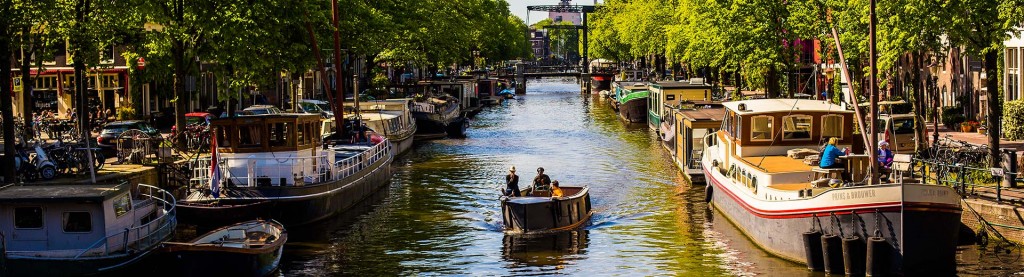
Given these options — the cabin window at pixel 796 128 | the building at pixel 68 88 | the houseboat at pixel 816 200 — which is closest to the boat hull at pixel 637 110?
the building at pixel 68 88

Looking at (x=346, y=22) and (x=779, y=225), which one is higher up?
(x=346, y=22)

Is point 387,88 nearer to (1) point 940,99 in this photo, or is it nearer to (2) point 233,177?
(1) point 940,99

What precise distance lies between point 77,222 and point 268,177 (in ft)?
36.2

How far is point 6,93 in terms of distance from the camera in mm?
44469

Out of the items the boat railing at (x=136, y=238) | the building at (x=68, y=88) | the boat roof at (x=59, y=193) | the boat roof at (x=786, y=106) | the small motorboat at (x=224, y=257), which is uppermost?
the building at (x=68, y=88)

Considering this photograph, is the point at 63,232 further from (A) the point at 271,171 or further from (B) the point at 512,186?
(B) the point at 512,186

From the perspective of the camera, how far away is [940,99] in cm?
7569

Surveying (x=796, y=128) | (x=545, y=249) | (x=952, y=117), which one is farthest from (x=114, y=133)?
(x=952, y=117)

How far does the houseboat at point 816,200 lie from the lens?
107ft

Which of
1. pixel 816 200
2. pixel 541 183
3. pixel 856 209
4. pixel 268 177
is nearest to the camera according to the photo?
pixel 856 209

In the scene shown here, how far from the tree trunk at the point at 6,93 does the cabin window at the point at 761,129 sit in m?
22.2

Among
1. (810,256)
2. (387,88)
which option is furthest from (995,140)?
(387,88)

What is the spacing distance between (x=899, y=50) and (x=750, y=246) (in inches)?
376

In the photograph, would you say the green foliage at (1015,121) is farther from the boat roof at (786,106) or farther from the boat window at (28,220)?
the boat window at (28,220)
